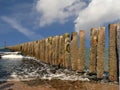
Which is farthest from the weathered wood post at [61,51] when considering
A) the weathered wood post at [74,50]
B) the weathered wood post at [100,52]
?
the weathered wood post at [100,52]

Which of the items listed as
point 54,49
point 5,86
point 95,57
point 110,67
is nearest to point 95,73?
point 95,57

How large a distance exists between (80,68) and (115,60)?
3486 mm

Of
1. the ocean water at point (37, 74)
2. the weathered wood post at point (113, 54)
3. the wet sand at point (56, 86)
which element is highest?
the weathered wood post at point (113, 54)

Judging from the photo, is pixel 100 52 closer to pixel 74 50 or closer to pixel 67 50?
pixel 74 50

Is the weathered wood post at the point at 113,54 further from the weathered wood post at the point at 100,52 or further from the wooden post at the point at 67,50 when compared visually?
the wooden post at the point at 67,50

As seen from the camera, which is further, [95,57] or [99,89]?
[95,57]

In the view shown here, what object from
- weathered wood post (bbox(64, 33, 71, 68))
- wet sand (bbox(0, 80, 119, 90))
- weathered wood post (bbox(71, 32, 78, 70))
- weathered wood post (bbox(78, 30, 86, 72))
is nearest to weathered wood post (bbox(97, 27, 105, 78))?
wet sand (bbox(0, 80, 119, 90))

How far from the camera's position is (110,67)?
11750 millimetres

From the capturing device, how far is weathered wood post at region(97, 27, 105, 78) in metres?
12.5

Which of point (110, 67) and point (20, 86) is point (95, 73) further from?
point (20, 86)

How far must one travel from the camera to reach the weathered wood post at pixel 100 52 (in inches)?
491

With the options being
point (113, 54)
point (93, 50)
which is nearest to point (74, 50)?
point (93, 50)

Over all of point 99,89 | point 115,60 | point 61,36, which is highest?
point 61,36

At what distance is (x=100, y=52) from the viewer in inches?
496
